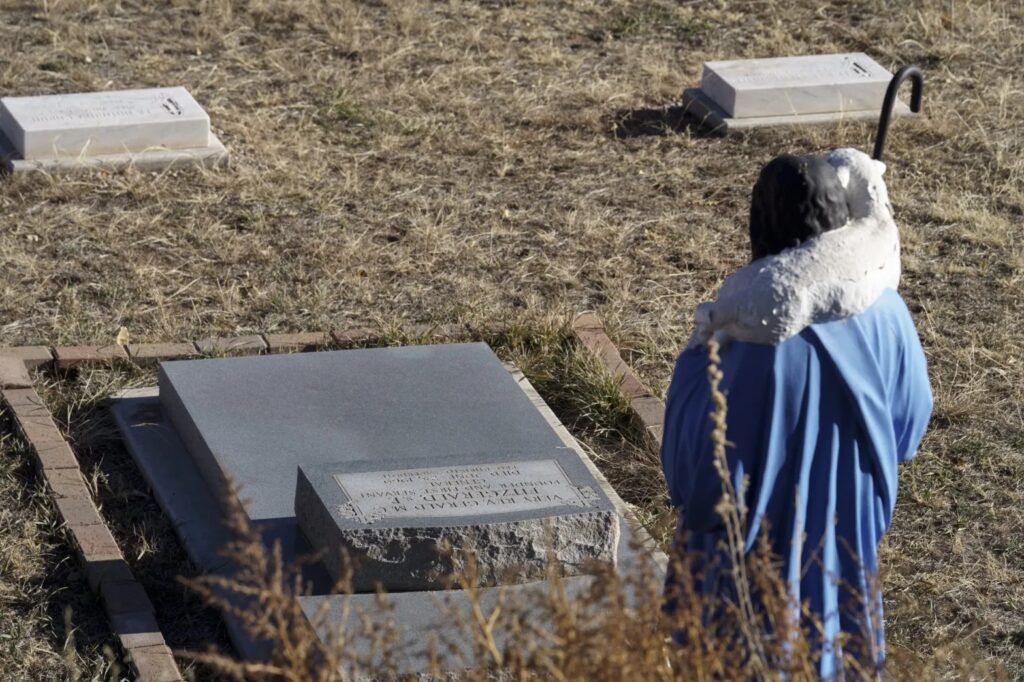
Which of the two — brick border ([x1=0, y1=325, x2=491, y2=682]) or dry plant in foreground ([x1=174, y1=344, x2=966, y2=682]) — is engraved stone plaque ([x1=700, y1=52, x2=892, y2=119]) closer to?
brick border ([x1=0, y1=325, x2=491, y2=682])

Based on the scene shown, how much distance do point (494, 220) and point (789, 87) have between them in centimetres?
202

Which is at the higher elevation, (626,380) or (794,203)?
(794,203)

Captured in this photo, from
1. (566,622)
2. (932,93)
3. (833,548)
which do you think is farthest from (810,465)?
(932,93)

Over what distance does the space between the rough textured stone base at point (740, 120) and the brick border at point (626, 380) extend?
237 centimetres

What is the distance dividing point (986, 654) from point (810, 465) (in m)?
1.76

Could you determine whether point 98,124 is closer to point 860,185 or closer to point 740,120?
point 740,120

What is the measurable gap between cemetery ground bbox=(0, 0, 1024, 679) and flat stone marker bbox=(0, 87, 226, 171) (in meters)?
0.15

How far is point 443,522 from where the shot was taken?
4176mm

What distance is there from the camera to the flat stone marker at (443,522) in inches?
163

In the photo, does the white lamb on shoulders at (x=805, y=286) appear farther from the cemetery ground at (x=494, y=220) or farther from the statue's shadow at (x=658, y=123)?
the statue's shadow at (x=658, y=123)

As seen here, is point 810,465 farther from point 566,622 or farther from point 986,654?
point 986,654

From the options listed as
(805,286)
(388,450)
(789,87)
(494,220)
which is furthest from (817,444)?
(789,87)

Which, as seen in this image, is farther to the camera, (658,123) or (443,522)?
(658,123)

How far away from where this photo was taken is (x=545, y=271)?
652 cm
